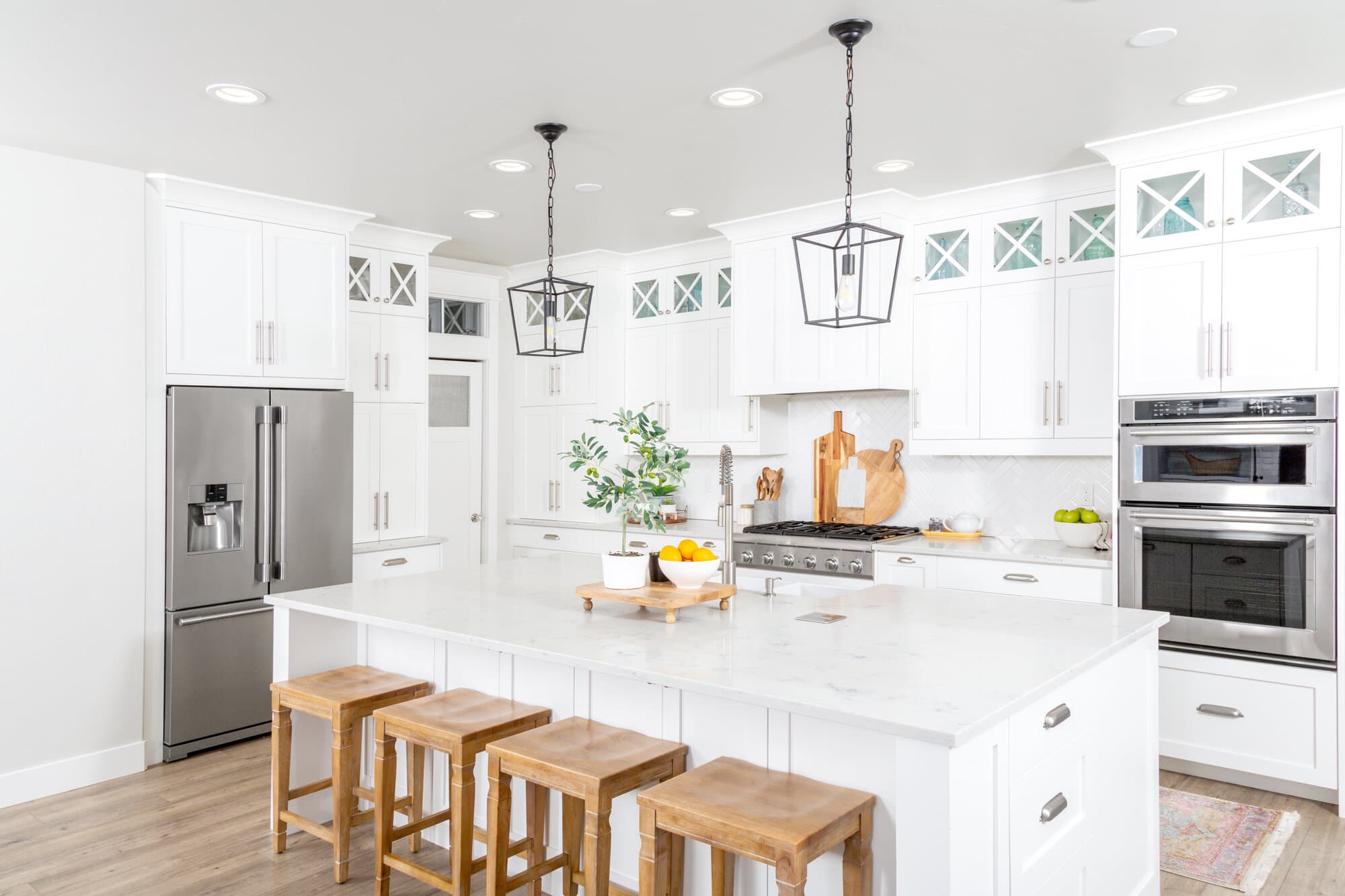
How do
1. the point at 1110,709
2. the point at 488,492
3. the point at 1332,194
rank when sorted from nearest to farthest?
the point at 1110,709
the point at 1332,194
the point at 488,492

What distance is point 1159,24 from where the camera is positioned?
2.60m

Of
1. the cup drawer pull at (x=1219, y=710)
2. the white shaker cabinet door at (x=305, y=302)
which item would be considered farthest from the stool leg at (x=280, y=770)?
the cup drawer pull at (x=1219, y=710)

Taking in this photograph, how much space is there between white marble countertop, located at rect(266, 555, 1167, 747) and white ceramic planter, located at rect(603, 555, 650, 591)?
0.09 meters

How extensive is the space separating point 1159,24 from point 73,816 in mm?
4595

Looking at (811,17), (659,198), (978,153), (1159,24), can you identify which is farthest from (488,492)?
(1159,24)

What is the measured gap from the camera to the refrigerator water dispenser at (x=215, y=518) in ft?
13.6

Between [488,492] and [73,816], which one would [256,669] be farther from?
[488,492]

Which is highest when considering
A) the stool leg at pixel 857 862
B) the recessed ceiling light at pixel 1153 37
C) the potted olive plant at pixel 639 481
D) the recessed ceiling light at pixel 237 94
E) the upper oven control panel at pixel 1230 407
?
the recessed ceiling light at pixel 1153 37

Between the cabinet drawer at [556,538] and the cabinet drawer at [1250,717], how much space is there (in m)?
3.07

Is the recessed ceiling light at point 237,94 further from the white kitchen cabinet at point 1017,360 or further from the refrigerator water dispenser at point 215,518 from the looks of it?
the white kitchen cabinet at point 1017,360

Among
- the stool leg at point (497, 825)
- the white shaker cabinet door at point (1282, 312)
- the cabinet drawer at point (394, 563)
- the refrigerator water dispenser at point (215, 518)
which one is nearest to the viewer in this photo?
the stool leg at point (497, 825)

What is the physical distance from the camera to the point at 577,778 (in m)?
2.07

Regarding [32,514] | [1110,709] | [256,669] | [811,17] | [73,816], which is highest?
[811,17]

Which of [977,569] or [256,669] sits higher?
[977,569]
